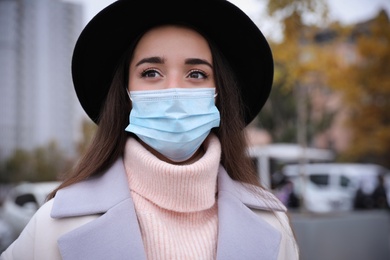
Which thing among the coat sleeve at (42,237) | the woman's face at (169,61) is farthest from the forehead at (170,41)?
the coat sleeve at (42,237)

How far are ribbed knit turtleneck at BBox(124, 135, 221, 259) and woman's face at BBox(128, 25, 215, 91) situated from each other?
0.94 ft

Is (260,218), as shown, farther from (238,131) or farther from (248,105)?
(248,105)

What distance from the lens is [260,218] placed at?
1.79 metres

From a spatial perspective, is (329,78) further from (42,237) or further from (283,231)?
(42,237)

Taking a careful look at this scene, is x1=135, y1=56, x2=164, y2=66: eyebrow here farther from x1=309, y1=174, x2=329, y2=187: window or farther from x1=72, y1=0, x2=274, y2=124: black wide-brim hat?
x1=309, y1=174, x2=329, y2=187: window

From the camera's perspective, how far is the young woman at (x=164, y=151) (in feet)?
5.07

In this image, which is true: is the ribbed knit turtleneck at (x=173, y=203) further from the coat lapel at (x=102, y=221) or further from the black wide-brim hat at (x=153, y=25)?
the black wide-brim hat at (x=153, y=25)

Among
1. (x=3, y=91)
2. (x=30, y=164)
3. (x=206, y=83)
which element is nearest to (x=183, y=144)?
(x=206, y=83)

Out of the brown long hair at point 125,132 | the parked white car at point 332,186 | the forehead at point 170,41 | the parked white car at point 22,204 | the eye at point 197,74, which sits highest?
the forehead at point 170,41

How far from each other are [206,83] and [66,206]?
30.5 inches

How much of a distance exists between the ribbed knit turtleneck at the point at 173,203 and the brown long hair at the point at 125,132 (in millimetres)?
119

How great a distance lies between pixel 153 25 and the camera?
5.91 ft

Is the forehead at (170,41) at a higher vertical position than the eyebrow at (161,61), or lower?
higher

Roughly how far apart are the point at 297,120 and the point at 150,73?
12198mm
